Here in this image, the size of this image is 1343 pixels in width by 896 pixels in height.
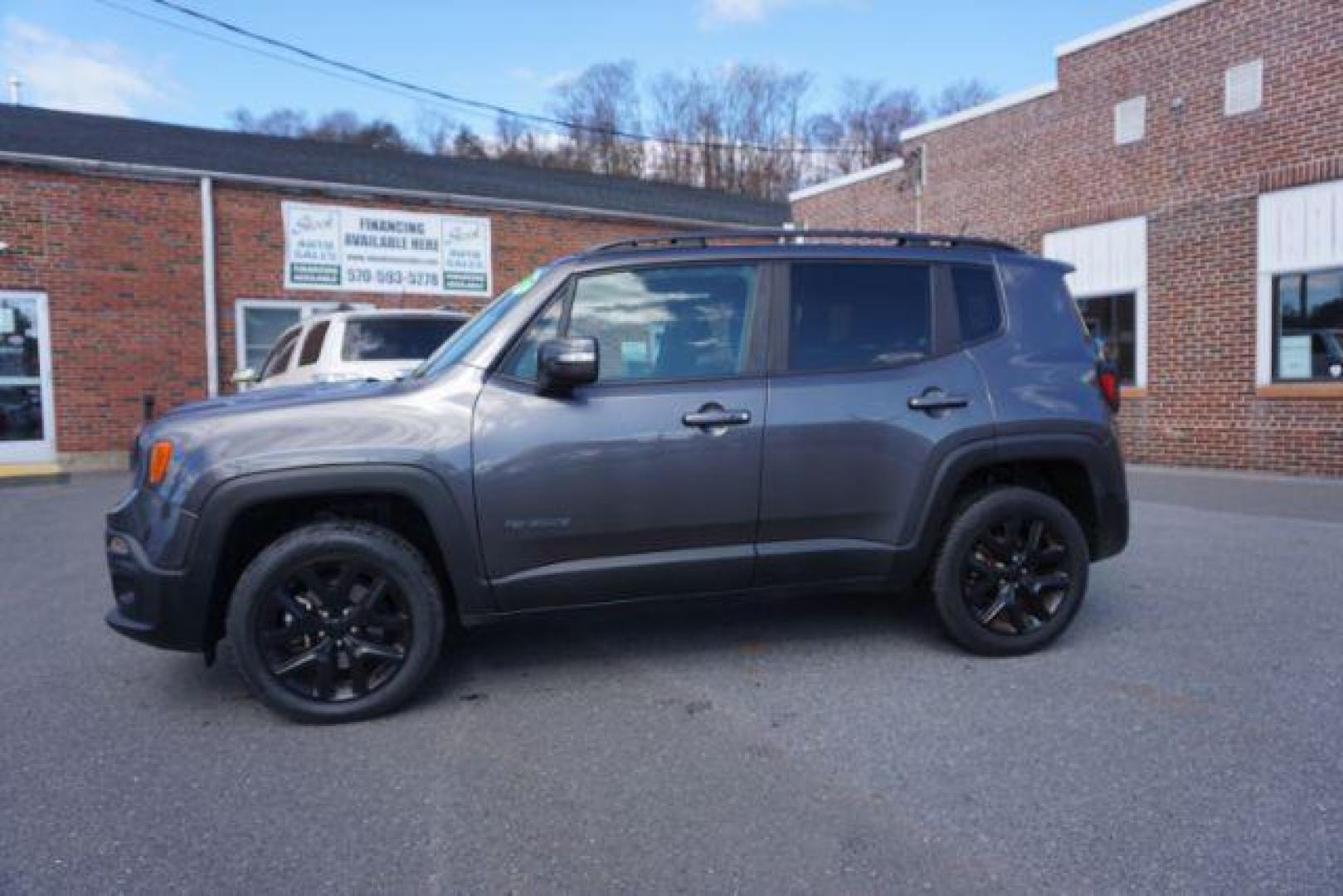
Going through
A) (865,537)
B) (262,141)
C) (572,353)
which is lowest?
(865,537)

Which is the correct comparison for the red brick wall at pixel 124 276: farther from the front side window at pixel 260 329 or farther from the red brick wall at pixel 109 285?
the front side window at pixel 260 329

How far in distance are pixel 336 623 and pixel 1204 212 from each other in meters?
11.6

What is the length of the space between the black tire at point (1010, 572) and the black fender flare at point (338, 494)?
2022 mm

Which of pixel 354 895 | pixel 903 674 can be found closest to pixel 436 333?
pixel 903 674

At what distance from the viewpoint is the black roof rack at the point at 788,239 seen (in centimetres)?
370

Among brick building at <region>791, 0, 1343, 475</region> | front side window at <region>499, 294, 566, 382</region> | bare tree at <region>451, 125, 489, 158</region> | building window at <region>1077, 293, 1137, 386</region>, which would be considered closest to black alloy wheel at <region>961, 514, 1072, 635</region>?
front side window at <region>499, 294, 566, 382</region>

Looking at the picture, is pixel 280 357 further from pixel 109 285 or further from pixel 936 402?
pixel 936 402

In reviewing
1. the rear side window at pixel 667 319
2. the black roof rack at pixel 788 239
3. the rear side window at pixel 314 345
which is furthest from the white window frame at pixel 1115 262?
the rear side window at pixel 667 319

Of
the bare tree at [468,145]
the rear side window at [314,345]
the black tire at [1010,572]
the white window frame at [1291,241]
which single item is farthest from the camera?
the bare tree at [468,145]

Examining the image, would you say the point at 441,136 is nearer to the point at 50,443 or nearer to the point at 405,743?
the point at 50,443

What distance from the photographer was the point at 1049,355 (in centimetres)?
398

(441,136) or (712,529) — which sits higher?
(441,136)

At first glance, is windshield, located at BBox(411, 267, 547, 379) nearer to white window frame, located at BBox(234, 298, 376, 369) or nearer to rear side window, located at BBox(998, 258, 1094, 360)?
rear side window, located at BBox(998, 258, 1094, 360)

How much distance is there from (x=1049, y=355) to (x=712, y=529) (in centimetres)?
179
